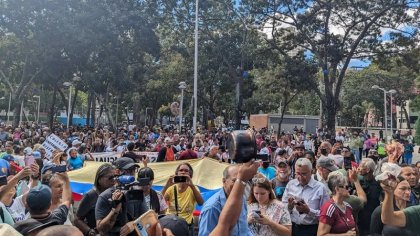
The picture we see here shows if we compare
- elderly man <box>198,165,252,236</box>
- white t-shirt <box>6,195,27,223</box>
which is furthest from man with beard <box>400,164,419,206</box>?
white t-shirt <box>6,195,27,223</box>

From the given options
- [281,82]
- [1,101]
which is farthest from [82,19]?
[1,101]

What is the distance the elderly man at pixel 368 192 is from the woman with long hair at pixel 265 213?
173cm

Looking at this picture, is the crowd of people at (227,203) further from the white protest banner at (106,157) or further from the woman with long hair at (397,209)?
the white protest banner at (106,157)

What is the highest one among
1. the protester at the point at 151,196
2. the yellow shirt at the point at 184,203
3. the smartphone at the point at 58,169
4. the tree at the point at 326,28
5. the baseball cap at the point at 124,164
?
the tree at the point at 326,28

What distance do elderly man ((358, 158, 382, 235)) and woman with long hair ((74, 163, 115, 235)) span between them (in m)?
3.08

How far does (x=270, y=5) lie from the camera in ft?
85.0

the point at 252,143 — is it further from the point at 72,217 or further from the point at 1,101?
the point at 1,101

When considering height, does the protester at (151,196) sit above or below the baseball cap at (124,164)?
below

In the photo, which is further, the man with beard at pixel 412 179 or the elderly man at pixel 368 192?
the elderly man at pixel 368 192

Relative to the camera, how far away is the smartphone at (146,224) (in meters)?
2.74

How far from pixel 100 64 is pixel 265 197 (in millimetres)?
25976

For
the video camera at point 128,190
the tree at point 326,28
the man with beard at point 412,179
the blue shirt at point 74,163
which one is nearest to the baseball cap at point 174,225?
the video camera at point 128,190

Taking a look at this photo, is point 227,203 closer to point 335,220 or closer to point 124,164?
point 335,220

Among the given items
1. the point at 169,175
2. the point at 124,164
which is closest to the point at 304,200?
the point at 124,164
